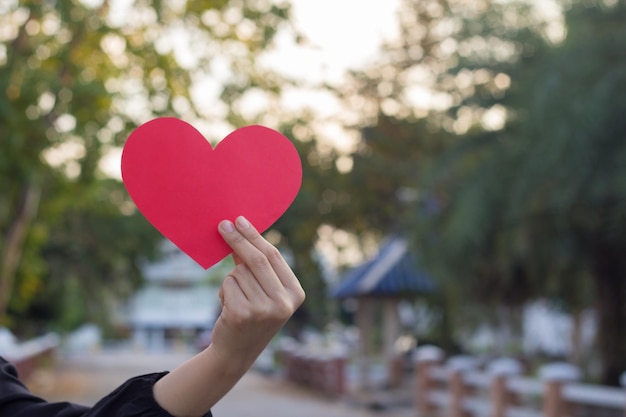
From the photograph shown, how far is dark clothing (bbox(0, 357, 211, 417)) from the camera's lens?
1509 millimetres

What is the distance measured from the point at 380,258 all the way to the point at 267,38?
8.92m

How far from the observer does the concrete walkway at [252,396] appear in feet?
55.7

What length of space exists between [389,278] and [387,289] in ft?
1.25

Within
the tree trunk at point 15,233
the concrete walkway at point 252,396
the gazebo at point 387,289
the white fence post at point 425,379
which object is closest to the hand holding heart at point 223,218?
the tree trunk at point 15,233

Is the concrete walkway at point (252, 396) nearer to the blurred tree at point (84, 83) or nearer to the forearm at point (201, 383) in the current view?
the blurred tree at point (84, 83)

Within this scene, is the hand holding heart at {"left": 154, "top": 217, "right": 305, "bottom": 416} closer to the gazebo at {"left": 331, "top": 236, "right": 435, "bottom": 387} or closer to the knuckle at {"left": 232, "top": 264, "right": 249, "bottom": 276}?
the knuckle at {"left": 232, "top": 264, "right": 249, "bottom": 276}

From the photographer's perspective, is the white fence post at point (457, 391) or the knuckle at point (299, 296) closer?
the knuckle at point (299, 296)

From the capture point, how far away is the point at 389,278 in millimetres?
19969

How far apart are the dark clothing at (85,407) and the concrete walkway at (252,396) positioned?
14.5 m

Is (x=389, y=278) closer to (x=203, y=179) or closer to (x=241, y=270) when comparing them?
A: (x=203, y=179)

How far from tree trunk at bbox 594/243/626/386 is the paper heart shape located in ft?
38.2

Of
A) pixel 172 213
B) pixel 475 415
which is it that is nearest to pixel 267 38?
pixel 475 415

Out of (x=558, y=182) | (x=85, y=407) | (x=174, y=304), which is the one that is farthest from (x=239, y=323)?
(x=174, y=304)

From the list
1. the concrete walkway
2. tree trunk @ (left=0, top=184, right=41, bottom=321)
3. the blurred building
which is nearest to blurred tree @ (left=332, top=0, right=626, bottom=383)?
the concrete walkway
